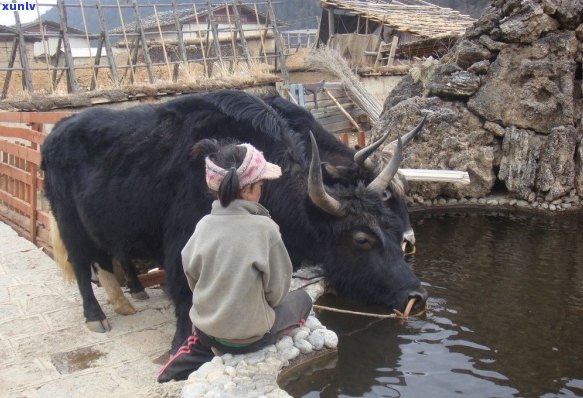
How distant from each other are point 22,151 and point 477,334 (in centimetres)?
477

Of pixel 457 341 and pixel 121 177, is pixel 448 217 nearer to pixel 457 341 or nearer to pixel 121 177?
pixel 457 341

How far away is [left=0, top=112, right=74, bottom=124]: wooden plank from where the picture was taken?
5359 mm

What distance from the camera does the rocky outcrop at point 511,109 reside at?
27.6 feet

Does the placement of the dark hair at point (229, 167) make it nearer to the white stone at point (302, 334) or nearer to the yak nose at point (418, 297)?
the white stone at point (302, 334)

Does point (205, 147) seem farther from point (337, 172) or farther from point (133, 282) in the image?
point (133, 282)

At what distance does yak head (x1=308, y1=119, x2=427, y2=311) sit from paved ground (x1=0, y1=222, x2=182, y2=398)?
4.07 ft

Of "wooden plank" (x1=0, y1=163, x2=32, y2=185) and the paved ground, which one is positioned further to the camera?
"wooden plank" (x1=0, y1=163, x2=32, y2=185)

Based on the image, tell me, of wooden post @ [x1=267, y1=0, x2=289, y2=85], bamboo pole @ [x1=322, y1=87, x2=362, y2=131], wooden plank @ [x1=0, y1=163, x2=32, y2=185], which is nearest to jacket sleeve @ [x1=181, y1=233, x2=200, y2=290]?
wooden plank @ [x1=0, y1=163, x2=32, y2=185]

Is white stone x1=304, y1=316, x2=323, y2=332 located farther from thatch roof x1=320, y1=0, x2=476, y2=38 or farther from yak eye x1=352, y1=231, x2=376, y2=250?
thatch roof x1=320, y1=0, x2=476, y2=38

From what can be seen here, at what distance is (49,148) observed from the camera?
430cm

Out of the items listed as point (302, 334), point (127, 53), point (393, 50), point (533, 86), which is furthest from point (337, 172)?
point (393, 50)

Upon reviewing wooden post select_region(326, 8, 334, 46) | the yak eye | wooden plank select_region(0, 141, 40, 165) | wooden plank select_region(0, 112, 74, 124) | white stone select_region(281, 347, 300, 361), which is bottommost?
white stone select_region(281, 347, 300, 361)

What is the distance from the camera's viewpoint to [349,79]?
51.0 feet

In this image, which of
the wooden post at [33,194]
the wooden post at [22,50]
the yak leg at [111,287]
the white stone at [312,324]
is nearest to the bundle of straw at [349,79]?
the wooden post at [22,50]
